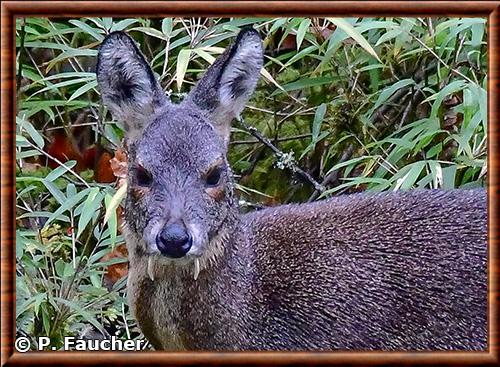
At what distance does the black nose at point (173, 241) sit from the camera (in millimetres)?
3443

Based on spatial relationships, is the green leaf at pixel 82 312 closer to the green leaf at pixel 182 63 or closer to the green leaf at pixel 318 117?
the green leaf at pixel 182 63

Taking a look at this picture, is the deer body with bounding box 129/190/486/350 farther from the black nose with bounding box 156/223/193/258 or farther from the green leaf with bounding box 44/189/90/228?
the green leaf with bounding box 44/189/90/228

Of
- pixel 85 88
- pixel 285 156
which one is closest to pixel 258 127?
pixel 285 156

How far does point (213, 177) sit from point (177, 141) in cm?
13

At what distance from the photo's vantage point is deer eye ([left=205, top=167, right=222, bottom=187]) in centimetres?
362

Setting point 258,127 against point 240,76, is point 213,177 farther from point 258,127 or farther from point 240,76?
point 258,127

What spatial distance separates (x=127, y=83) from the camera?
371 cm

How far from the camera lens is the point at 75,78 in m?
4.33

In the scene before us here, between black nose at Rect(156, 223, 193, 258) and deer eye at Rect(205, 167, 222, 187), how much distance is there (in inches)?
7.7

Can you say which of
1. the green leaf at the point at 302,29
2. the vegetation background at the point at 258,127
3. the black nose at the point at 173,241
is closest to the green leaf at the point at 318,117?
the vegetation background at the point at 258,127

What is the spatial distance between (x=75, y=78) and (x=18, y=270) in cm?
81

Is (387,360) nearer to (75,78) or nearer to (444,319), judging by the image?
(444,319)
